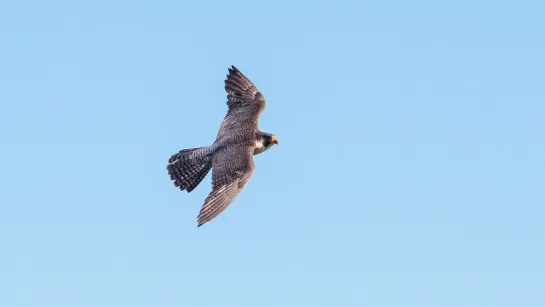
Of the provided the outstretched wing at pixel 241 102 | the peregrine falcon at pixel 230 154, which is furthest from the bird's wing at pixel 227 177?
the outstretched wing at pixel 241 102

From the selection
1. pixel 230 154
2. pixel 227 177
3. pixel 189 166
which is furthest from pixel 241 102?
pixel 227 177

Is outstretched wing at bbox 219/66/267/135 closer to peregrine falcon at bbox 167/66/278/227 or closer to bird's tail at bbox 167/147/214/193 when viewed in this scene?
peregrine falcon at bbox 167/66/278/227

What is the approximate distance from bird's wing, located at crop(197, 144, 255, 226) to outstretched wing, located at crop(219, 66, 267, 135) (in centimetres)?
194

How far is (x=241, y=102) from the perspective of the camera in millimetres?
37344

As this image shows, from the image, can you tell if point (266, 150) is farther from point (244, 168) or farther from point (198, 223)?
point (198, 223)

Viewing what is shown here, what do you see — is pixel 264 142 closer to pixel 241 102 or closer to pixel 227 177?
pixel 241 102

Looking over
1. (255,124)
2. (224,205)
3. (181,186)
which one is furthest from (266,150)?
(224,205)

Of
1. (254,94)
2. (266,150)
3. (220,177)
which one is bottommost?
(220,177)

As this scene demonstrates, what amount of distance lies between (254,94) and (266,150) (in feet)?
8.39

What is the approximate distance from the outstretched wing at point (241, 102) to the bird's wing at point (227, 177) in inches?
76.3

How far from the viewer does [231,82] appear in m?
38.0

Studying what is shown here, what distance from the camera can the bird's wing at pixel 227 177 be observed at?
99.9 feet

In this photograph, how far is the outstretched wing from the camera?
36.2 m

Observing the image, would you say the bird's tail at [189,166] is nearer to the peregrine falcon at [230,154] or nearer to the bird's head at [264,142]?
the peregrine falcon at [230,154]
